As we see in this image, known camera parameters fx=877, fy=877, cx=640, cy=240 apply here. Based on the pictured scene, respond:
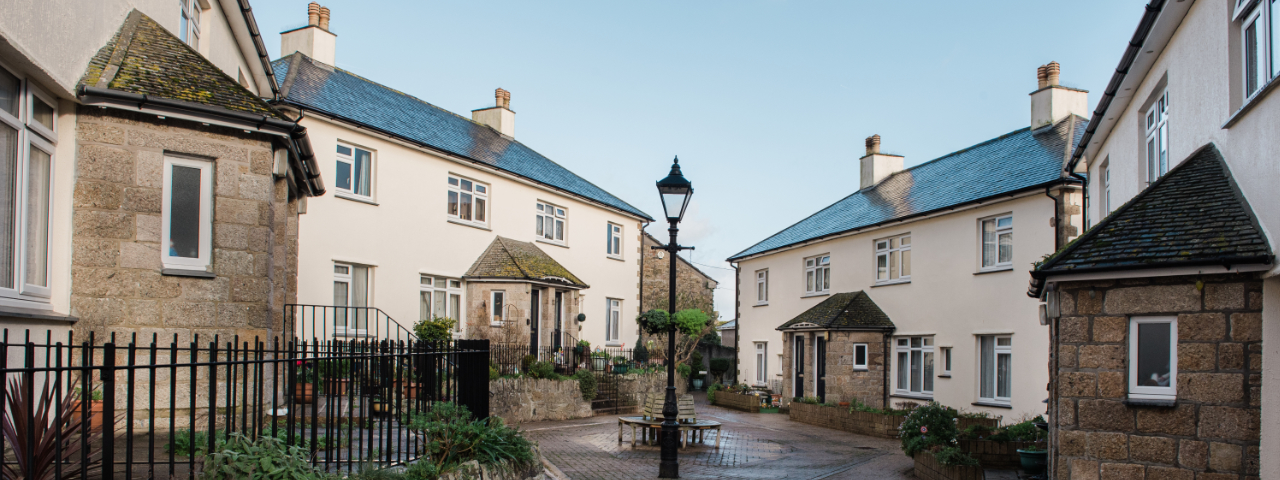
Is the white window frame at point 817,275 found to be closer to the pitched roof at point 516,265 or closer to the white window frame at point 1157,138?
the pitched roof at point 516,265

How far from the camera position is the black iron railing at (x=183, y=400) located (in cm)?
471

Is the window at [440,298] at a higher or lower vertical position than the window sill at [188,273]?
lower

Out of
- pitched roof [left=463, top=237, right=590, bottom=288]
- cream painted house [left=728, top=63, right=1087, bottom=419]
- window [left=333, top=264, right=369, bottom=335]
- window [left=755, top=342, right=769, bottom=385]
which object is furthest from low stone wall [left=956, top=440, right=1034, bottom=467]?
window [left=755, top=342, right=769, bottom=385]

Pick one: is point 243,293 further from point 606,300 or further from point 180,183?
point 606,300

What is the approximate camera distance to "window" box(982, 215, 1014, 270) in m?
19.6

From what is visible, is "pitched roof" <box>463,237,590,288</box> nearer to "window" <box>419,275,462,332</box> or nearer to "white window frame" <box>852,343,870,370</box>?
"window" <box>419,275,462,332</box>

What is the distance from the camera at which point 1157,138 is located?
11734 millimetres

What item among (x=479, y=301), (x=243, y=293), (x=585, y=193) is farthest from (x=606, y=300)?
(x=243, y=293)

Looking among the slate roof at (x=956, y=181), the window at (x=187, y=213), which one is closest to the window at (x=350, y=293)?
the window at (x=187, y=213)

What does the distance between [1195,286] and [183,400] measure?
33.8 ft

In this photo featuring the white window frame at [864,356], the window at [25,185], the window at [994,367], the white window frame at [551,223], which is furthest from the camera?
the white window frame at [551,223]

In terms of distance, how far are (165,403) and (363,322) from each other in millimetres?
11073

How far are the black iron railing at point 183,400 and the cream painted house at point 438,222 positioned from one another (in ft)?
22.6

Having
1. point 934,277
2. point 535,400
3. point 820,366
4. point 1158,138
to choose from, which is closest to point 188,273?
point 1158,138
